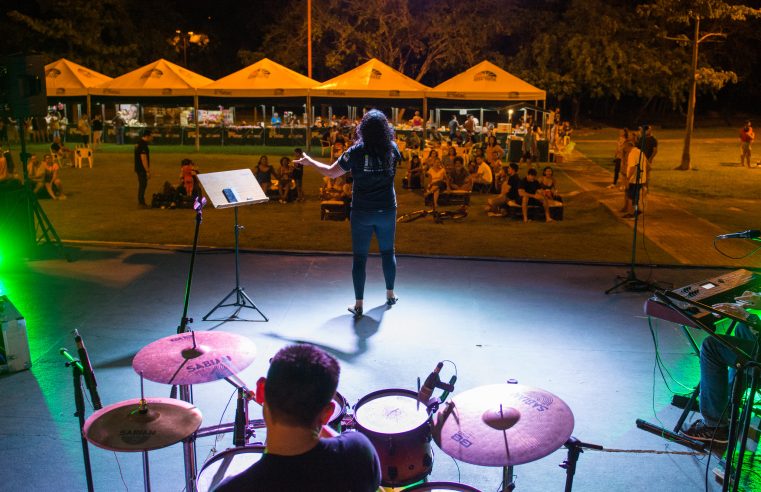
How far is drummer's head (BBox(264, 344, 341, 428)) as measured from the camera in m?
2.40

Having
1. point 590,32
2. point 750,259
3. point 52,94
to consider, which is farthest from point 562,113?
point 750,259

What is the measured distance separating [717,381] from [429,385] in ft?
8.43

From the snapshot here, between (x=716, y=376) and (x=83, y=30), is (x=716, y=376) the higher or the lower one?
the lower one

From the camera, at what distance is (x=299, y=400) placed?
2404 mm

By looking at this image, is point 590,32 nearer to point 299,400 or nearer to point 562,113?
point 562,113

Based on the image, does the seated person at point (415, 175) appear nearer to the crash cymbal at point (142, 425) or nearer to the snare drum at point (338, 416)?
the snare drum at point (338, 416)

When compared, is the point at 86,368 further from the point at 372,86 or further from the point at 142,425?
the point at 372,86

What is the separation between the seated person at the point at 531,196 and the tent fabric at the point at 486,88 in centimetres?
932

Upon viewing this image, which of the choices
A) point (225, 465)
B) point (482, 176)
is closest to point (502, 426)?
point (225, 465)

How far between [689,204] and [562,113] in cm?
3974

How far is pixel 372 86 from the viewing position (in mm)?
24219

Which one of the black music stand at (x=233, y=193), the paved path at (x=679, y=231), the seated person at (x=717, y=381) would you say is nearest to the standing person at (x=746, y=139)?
the paved path at (x=679, y=231)

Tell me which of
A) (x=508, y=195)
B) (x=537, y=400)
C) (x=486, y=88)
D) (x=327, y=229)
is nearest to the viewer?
(x=537, y=400)

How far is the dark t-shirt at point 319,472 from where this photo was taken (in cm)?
233
